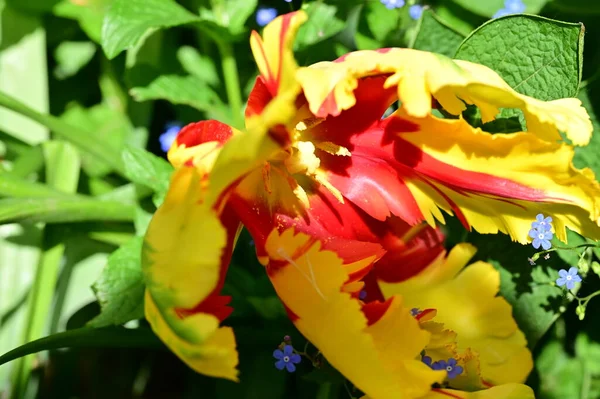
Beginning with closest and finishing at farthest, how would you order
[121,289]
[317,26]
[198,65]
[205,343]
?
1. [205,343]
2. [121,289]
3. [317,26]
4. [198,65]

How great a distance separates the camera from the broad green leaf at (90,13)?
913mm

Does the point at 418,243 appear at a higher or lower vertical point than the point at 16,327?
higher

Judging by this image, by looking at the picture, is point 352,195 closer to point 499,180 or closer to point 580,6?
point 499,180

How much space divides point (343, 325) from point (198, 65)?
52cm

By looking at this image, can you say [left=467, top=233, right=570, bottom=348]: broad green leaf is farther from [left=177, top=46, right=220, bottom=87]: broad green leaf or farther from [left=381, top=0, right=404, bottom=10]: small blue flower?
[left=177, top=46, right=220, bottom=87]: broad green leaf

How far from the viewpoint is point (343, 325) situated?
48 centimetres

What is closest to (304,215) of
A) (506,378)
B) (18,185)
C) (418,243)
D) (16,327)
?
(418,243)

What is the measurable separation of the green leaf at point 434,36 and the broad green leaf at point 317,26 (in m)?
0.11

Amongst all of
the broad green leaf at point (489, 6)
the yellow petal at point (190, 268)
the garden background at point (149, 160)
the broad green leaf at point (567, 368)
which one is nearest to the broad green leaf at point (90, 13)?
the garden background at point (149, 160)

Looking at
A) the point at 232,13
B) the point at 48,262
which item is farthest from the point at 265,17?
the point at 48,262

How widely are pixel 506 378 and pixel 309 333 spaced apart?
0.24m

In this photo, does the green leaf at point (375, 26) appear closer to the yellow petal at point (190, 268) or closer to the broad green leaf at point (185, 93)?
the broad green leaf at point (185, 93)

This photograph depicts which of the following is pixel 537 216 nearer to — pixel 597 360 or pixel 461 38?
pixel 461 38

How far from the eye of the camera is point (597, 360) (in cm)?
82
